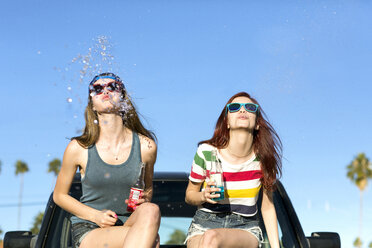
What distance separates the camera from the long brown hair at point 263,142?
416 centimetres

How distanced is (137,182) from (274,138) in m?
1.11

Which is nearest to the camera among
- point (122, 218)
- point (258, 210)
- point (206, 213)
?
point (122, 218)

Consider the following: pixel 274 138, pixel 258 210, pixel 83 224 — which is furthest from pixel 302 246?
pixel 83 224

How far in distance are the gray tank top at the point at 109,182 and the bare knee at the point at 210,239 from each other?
56 cm

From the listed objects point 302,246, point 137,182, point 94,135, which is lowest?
point 302,246

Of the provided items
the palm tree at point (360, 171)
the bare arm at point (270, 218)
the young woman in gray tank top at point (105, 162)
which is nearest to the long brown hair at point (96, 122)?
the young woman in gray tank top at point (105, 162)

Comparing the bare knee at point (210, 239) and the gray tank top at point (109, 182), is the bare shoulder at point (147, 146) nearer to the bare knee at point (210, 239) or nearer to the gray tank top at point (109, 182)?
the gray tank top at point (109, 182)

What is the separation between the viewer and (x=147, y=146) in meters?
3.96

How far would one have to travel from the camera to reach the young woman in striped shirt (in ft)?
13.2

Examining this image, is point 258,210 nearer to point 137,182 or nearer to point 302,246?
point 302,246

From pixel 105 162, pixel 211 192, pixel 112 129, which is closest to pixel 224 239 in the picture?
pixel 211 192

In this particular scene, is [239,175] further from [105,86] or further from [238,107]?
[105,86]

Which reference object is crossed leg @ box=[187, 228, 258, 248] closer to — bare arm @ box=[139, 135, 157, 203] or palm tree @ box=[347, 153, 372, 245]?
bare arm @ box=[139, 135, 157, 203]

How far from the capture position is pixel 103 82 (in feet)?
13.1
